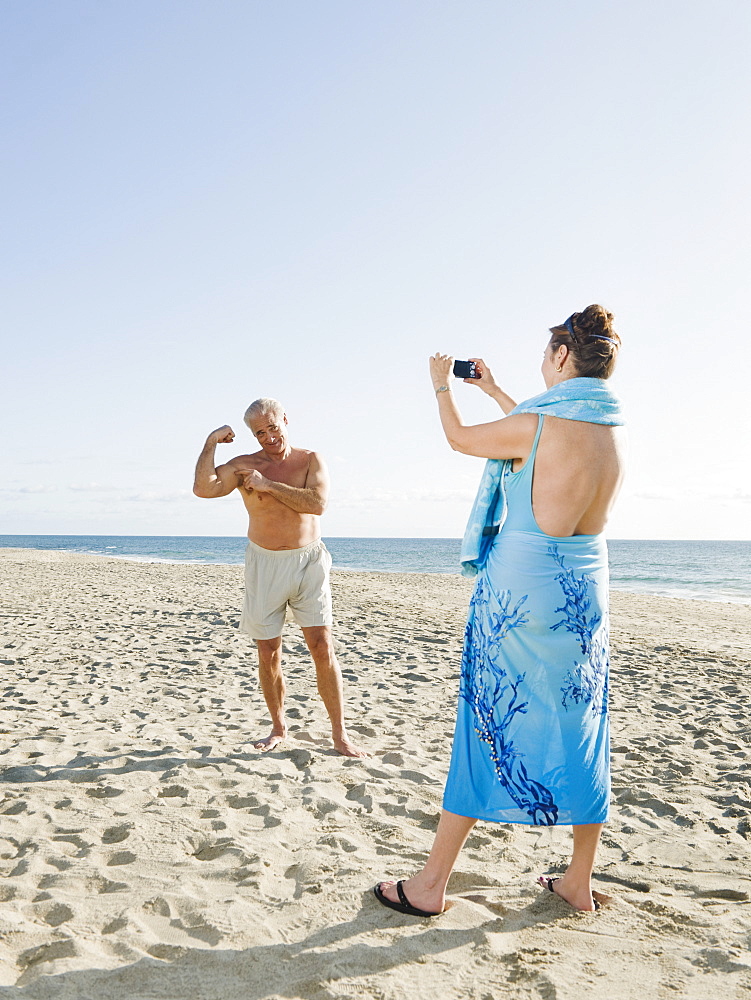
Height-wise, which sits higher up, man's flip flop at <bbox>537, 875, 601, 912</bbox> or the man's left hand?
the man's left hand

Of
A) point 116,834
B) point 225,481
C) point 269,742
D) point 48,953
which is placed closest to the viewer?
point 48,953

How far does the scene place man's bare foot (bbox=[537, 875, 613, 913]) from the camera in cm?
259

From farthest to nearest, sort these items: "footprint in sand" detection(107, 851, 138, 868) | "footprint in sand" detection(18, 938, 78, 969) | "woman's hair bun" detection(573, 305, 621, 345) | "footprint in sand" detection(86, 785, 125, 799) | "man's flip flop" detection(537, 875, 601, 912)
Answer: "footprint in sand" detection(86, 785, 125, 799) → "footprint in sand" detection(107, 851, 138, 868) → "man's flip flop" detection(537, 875, 601, 912) → "woman's hair bun" detection(573, 305, 621, 345) → "footprint in sand" detection(18, 938, 78, 969)

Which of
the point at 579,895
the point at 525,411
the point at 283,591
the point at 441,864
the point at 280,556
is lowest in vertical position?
the point at 579,895

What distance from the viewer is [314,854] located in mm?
3018

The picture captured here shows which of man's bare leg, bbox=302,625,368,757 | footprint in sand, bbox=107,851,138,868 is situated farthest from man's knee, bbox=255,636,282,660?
footprint in sand, bbox=107,851,138,868

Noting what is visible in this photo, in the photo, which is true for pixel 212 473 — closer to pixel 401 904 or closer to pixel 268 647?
pixel 268 647

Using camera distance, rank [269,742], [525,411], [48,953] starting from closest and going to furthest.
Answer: [48,953], [525,411], [269,742]

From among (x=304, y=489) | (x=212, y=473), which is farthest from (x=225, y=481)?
(x=304, y=489)

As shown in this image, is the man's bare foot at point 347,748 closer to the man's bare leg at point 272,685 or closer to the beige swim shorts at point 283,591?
the man's bare leg at point 272,685

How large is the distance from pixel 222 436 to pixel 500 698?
2456 mm

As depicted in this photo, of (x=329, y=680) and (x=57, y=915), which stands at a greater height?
(x=329, y=680)

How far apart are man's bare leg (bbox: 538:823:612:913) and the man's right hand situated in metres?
2.80

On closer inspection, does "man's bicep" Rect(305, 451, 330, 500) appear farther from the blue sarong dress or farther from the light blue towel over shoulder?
the blue sarong dress
